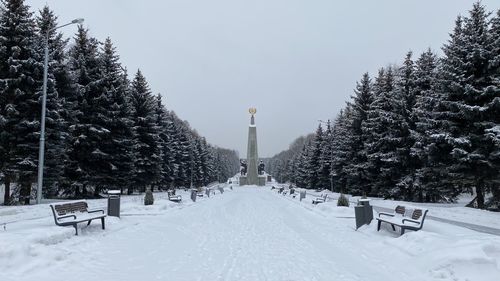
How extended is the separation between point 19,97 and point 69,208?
12256mm

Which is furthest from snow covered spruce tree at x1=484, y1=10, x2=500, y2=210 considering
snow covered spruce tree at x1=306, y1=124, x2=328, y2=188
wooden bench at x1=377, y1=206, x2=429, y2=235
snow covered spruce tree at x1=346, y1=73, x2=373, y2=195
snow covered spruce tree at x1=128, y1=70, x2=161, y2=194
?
snow covered spruce tree at x1=306, y1=124, x2=328, y2=188

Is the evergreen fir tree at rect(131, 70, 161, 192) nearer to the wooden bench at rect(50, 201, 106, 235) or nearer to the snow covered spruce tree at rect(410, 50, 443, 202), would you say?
the snow covered spruce tree at rect(410, 50, 443, 202)

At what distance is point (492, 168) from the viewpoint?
20250 millimetres

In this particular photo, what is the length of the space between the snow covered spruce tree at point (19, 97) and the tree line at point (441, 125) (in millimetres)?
21077

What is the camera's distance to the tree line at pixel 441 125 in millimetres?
20411

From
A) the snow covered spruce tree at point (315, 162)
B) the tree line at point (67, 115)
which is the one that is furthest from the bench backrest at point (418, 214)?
the snow covered spruce tree at point (315, 162)

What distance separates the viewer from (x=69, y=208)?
1138 centimetres

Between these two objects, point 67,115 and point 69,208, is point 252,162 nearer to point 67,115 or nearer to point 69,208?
point 67,115

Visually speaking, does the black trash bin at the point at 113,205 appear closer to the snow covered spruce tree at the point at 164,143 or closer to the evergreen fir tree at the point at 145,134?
the evergreen fir tree at the point at 145,134

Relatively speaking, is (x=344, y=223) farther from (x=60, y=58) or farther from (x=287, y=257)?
(x=60, y=58)

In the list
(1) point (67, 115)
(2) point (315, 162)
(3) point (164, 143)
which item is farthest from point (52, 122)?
(2) point (315, 162)

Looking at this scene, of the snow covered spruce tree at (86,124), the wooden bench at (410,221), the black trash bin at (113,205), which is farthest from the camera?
the snow covered spruce tree at (86,124)

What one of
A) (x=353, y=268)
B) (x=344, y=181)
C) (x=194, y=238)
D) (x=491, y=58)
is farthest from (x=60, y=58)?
(x=344, y=181)

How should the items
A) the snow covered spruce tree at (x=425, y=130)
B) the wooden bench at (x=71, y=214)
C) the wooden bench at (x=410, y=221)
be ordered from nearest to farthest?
the wooden bench at (x=71, y=214) → the wooden bench at (x=410, y=221) → the snow covered spruce tree at (x=425, y=130)
